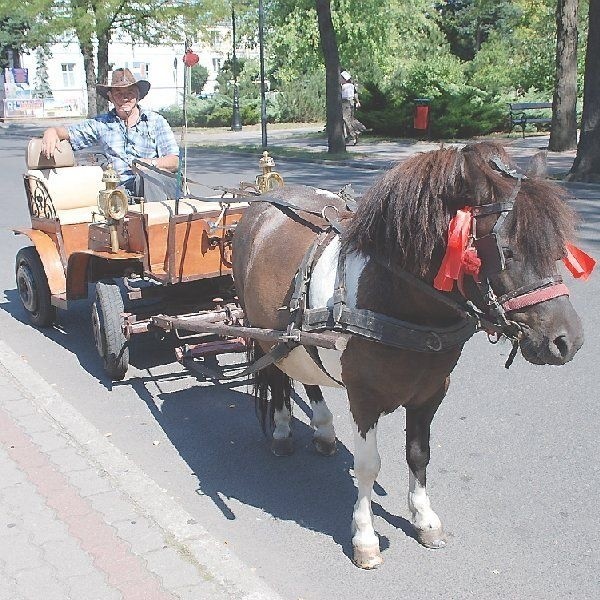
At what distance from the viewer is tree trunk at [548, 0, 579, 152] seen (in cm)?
1791

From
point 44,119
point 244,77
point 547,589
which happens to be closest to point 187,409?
point 547,589

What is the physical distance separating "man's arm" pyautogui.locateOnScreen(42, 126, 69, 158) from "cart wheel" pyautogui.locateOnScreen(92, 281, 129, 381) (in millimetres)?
1413

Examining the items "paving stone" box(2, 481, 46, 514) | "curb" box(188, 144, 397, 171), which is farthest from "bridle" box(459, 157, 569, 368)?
"curb" box(188, 144, 397, 171)

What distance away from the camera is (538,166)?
10.2 ft

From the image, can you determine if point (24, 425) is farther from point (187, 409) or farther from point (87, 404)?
point (187, 409)

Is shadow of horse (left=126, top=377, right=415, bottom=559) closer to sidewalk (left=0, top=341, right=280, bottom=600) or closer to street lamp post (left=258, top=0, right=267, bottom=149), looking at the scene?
sidewalk (left=0, top=341, right=280, bottom=600)

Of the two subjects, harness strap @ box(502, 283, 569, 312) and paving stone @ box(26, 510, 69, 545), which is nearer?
harness strap @ box(502, 283, 569, 312)

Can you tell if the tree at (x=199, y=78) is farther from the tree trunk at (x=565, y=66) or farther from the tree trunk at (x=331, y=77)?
the tree trunk at (x=565, y=66)

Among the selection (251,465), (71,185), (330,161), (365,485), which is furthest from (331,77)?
(365,485)

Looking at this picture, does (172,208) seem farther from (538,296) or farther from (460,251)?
(538,296)

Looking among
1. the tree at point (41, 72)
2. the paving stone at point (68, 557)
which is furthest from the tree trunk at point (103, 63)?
the tree at point (41, 72)

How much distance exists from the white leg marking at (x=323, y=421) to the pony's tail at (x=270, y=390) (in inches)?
7.5

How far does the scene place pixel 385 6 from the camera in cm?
3244

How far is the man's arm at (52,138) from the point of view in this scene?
6.71m
